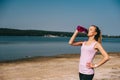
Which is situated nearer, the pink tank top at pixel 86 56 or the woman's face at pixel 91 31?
the pink tank top at pixel 86 56

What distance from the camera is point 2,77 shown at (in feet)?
47.7

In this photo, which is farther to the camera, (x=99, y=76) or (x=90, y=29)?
(x=99, y=76)

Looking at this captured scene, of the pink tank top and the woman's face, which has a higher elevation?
the woman's face

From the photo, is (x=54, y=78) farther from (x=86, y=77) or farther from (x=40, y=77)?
(x=86, y=77)

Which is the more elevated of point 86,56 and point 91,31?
point 91,31

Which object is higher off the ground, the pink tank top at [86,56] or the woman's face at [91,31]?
the woman's face at [91,31]

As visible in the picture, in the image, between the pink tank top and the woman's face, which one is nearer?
the pink tank top

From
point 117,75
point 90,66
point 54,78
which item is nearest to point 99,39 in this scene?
point 90,66

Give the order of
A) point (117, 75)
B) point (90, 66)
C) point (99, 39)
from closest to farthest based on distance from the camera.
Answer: point (90, 66) → point (99, 39) → point (117, 75)

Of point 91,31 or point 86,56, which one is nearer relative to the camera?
point 86,56

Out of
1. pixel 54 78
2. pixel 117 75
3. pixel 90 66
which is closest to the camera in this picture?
pixel 90 66

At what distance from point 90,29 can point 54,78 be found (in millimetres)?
8147

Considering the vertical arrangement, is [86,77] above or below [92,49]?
below

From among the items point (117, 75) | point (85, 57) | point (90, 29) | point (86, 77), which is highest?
point (90, 29)
